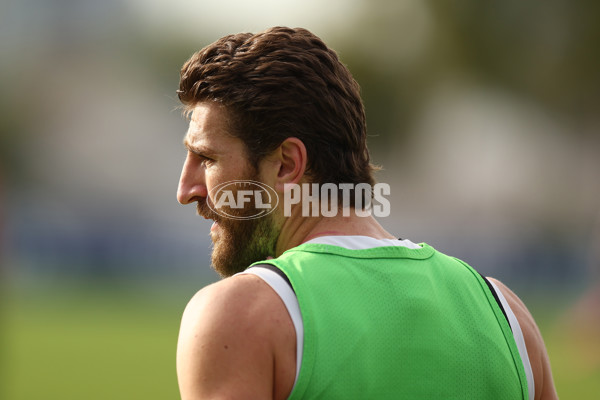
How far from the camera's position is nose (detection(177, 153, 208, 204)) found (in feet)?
8.18

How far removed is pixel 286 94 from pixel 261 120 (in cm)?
11

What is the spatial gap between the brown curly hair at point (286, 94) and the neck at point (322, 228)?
146 mm

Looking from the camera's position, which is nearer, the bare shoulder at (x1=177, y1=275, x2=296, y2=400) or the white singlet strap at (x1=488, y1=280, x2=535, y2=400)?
the bare shoulder at (x1=177, y1=275, x2=296, y2=400)

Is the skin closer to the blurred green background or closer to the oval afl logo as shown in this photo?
the oval afl logo

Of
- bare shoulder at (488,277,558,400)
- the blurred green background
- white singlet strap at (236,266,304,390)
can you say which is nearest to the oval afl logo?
white singlet strap at (236,266,304,390)

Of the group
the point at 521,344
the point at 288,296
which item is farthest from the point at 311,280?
the point at 521,344

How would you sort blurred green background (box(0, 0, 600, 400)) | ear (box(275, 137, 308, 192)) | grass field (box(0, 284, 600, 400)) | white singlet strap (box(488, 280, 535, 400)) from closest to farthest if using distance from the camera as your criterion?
white singlet strap (box(488, 280, 535, 400)), ear (box(275, 137, 308, 192)), grass field (box(0, 284, 600, 400)), blurred green background (box(0, 0, 600, 400))

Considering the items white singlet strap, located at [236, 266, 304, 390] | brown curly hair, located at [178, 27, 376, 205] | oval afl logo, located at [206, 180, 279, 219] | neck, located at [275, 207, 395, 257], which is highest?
brown curly hair, located at [178, 27, 376, 205]

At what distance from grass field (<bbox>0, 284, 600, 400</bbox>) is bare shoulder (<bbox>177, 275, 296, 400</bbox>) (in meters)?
8.32

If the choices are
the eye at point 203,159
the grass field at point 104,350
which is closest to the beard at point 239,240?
the eye at point 203,159

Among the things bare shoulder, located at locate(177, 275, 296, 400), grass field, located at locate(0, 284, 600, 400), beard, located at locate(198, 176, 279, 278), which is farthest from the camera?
grass field, located at locate(0, 284, 600, 400)

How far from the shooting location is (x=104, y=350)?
13484 millimetres

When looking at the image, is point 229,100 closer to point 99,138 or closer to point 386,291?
point 386,291

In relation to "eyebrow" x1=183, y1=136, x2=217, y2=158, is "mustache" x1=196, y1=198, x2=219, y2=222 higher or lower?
lower
